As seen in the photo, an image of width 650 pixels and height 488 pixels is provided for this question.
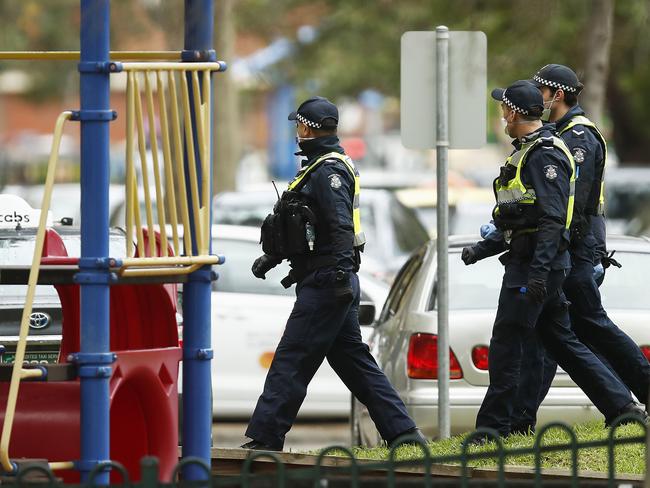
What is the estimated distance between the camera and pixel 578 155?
8.21m

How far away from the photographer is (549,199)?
25.6 feet

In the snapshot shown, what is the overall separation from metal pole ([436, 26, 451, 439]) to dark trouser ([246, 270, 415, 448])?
420 mm

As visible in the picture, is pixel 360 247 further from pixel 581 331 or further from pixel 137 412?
pixel 137 412

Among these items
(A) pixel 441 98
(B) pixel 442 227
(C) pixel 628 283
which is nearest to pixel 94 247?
(B) pixel 442 227

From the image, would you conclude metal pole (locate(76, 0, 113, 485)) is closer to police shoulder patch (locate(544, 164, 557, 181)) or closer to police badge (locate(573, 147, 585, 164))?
police shoulder patch (locate(544, 164, 557, 181))

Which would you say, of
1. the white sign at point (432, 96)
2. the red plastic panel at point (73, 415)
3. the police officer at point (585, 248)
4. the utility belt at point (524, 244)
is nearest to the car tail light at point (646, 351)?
the police officer at point (585, 248)

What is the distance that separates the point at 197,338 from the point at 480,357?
3144 millimetres

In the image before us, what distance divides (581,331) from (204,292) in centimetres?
286

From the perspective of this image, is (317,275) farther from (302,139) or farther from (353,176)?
(302,139)

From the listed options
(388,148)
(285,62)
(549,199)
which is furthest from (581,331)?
(388,148)

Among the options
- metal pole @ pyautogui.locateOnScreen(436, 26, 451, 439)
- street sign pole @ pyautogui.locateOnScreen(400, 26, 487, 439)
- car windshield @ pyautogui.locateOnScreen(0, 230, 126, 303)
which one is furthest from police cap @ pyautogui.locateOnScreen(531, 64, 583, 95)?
car windshield @ pyautogui.locateOnScreen(0, 230, 126, 303)

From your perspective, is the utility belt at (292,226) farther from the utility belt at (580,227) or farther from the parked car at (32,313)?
the utility belt at (580,227)

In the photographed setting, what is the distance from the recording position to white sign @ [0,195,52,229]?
7.00 metres


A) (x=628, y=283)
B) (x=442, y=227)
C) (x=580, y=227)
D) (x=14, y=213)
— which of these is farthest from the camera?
(x=628, y=283)
